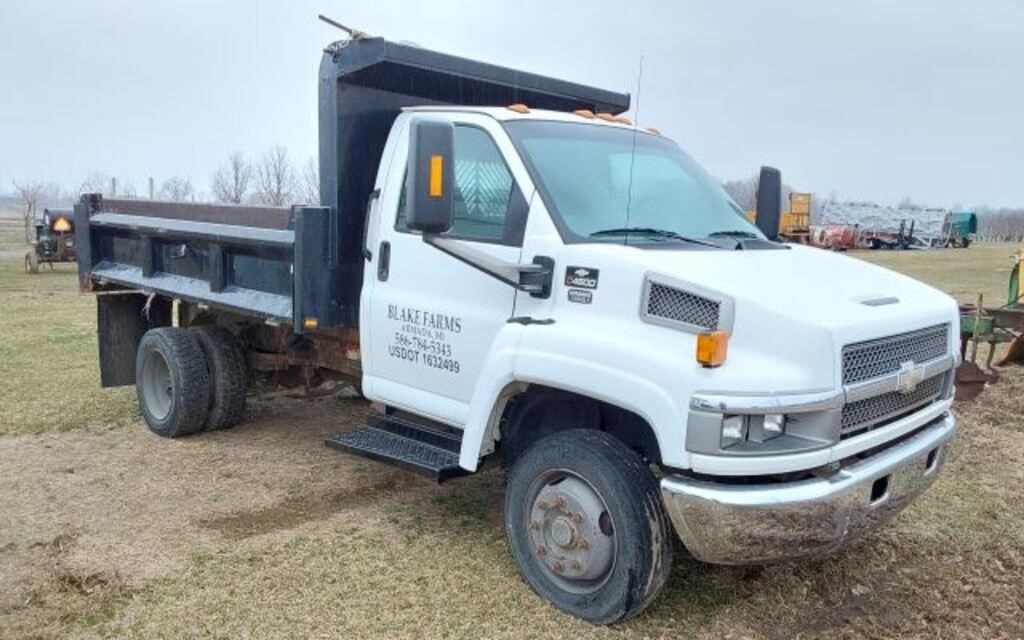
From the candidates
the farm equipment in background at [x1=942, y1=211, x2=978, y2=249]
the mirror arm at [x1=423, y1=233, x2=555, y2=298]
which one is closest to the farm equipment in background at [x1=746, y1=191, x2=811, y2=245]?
the farm equipment in background at [x1=942, y1=211, x2=978, y2=249]

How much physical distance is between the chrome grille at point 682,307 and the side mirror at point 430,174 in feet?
3.12

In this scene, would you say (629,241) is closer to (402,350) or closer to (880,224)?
(402,350)

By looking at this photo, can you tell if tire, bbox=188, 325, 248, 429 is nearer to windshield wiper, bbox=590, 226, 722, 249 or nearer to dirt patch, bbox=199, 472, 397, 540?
dirt patch, bbox=199, 472, 397, 540

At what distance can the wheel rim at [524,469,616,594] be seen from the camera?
3.75m

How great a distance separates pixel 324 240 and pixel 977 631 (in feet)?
12.6

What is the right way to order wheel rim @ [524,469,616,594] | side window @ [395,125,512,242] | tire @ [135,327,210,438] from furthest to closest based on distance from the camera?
1. tire @ [135,327,210,438]
2. side window @ [395,125,512,242]
3. wheel rim @ [524,469,616,594]

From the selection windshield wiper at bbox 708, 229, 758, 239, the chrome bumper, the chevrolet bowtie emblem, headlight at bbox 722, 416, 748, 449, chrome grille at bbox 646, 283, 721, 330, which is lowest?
the chrome bumper

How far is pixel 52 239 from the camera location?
795 inches

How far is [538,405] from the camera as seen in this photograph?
426cm

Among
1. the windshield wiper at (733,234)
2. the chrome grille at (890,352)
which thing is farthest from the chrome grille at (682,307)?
the windshield wiper at (733,234)

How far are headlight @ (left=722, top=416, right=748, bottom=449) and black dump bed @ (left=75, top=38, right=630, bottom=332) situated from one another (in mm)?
2634

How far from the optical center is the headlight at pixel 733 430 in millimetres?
3250

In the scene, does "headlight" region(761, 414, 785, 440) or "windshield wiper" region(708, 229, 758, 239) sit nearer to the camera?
"headlight" region(761, 414, 785, 440)

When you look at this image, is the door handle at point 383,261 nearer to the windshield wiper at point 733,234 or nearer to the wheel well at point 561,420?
the wheel well at point 561,420
